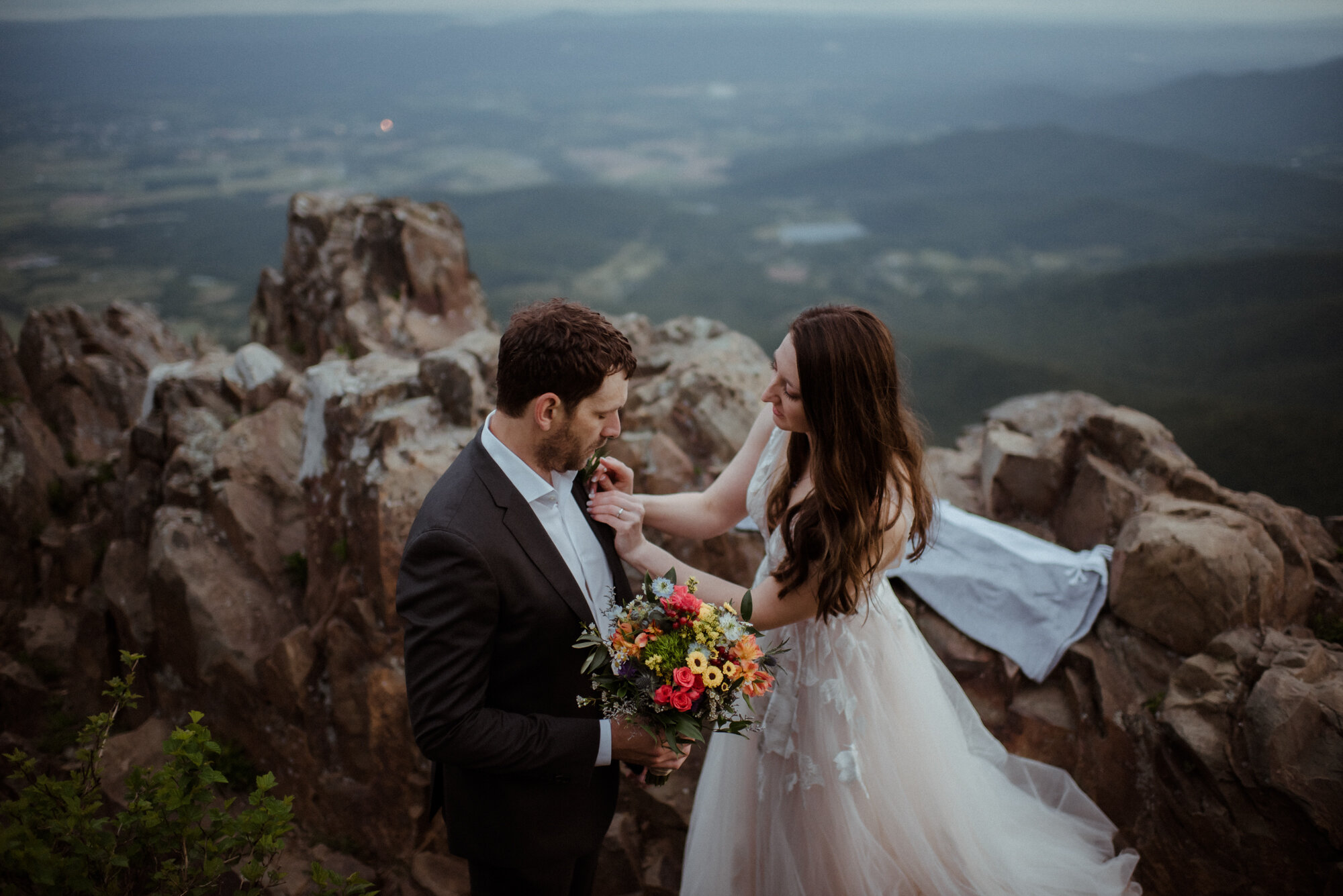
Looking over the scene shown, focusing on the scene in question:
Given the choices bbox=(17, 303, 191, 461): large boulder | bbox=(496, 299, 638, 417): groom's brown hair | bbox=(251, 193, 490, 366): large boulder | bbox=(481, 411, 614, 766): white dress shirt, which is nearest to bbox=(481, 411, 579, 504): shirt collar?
bbox=(481, 411, 614, 766): white dress shirt

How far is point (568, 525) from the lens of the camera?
3188 millimetres

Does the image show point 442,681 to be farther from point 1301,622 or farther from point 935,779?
point 1301,622

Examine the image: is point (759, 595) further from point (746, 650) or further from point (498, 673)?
point (498, 673)

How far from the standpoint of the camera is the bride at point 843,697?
3150 millimetres

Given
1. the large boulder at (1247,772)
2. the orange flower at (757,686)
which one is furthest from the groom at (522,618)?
the large boulder at (1247,772)

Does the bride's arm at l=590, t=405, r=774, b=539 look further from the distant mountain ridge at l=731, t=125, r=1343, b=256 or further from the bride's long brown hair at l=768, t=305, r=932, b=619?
the distant mountain ridge at l=731, t=125, r=1343, b=256

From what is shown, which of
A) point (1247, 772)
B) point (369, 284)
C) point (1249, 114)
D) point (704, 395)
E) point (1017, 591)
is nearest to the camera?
point (1247, 772)

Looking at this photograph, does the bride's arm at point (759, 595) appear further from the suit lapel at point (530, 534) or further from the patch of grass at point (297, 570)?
the patch of grass at point (297, 570)

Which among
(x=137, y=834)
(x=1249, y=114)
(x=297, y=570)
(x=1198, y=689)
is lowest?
(x=297, y=570)

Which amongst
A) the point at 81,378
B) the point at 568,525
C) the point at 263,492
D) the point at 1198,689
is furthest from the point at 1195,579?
the point at 81,378

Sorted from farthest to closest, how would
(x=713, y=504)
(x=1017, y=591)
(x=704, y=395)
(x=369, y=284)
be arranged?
1. (x=369, y=284)
2. (x=704, y=395)
3. (x=1017, y=591)
4. (x=713, y=504)

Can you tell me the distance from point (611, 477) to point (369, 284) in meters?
9.68

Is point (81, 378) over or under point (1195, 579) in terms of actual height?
under

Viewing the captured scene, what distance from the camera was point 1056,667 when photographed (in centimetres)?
551
